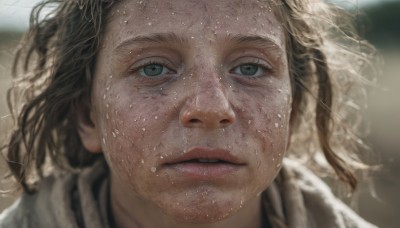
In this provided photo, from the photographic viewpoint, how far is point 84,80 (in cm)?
291

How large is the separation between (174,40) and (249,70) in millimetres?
305

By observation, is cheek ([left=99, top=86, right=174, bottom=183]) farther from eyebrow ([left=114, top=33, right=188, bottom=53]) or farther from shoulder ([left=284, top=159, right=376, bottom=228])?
shoulder ([left=284, top=159, right=376, bottom=228])

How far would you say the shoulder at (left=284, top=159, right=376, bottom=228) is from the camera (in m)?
3.04

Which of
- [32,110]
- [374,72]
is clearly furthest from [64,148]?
[374,72]

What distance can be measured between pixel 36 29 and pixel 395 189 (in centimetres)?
358

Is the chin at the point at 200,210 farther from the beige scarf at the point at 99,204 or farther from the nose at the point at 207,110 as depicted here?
the beige scarf at the point at 99,204

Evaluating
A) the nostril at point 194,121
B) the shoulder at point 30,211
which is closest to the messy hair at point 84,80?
the shoulder at point 30,211

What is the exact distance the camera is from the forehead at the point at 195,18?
2.53 metres

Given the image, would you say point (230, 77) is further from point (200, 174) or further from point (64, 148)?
point (64, 148)

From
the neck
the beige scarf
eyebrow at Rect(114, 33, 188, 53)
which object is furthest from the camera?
the beige scarf

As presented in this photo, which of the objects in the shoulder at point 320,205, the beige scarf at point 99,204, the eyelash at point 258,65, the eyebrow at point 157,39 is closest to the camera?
the eyebrow at point 157,39

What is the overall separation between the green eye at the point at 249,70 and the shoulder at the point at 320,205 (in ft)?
2.14

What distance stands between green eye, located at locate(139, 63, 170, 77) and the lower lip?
13.5 inches

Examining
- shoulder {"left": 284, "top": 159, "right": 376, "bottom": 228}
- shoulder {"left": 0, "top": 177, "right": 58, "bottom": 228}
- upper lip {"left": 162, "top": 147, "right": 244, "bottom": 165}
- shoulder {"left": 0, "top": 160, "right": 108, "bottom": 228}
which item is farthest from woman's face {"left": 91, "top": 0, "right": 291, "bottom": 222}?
shoulder {"left": 284, "top": 159, "right": 376, "bottom": 228}
